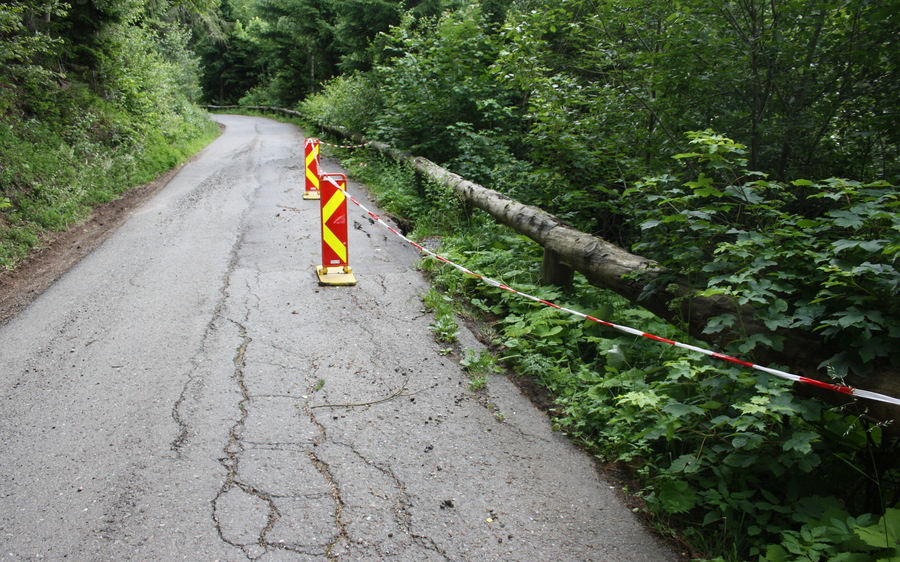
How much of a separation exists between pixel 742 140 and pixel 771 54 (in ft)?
2.45

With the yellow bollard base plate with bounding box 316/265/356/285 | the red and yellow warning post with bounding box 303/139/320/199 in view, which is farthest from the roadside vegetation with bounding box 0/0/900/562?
the red and yellow warning post with bounding box 303/139/320/199

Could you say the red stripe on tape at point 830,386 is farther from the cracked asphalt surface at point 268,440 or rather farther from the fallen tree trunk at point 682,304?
the cracked asphalt surface at point 268,440

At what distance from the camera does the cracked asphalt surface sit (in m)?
2.85

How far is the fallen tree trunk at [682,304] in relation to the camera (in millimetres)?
2668

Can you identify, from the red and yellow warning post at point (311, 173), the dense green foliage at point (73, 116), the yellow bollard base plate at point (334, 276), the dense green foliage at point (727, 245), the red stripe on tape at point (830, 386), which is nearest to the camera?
the red stripe on tape at point (830, 386)

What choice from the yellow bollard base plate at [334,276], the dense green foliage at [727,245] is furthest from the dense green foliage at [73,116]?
the dense green foliage at [727,245]

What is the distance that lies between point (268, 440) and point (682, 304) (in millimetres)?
2855

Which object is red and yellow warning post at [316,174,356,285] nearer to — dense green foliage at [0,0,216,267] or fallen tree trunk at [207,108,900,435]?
fallen tree trunk at [207,108,900,435]

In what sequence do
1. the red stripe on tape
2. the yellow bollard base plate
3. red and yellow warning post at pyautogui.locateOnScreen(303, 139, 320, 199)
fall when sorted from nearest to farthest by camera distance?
the red stripe on tape
the yellow bollard base plate
red and yellow warning post at pyautogui.locateOnScreen(303, 139, 320, 199)

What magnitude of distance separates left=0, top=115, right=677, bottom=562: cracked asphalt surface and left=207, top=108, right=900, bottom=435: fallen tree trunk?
1.14 m

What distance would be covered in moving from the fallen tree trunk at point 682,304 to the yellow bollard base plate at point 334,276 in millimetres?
1943

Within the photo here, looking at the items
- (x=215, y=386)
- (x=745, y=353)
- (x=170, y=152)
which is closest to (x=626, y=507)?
(x=745, y=353)

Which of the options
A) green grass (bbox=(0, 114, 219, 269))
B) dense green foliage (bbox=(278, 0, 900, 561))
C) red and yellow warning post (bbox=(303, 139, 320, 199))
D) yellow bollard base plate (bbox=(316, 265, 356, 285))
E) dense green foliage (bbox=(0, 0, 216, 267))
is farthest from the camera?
red and yellow warning post (bbox=(303, 139, 320, 199))

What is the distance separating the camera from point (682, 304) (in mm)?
3877
